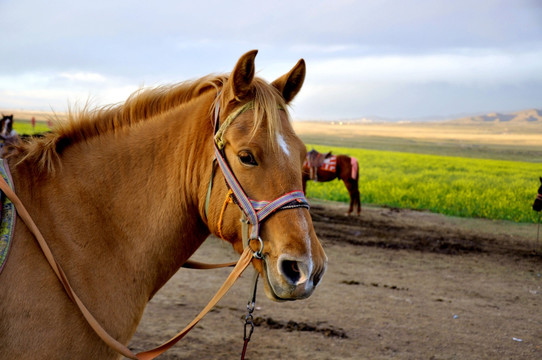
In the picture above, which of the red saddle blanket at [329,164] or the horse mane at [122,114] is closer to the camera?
the horse mane at [122,114]

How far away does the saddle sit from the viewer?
1559 centimetres

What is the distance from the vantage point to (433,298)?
23.4 feet

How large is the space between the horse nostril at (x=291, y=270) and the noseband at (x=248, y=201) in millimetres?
153

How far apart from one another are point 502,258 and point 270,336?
6.93m

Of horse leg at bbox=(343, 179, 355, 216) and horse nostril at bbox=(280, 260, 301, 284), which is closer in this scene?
horse nostril at bbox=(280, 260, 301, 284)

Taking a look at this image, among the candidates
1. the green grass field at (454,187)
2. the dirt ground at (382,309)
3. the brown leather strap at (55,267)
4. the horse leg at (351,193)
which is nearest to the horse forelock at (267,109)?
the brown leather strap at (55,267)

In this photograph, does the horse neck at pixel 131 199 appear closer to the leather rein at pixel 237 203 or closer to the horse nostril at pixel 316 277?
the leather rein at pixel 237 203

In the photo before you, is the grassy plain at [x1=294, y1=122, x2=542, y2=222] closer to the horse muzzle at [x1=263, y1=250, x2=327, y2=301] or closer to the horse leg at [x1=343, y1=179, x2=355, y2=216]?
the horse leg at [x1=343, y1=179, x2=355, y2=216]

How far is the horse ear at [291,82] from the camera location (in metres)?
2.46

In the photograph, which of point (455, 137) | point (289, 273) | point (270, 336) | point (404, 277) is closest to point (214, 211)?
point (289, 273)

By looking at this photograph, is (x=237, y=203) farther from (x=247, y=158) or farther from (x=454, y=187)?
(x=454, y=187)

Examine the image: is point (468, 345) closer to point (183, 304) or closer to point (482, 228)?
point (183, 304)

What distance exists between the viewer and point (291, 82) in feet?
8.21

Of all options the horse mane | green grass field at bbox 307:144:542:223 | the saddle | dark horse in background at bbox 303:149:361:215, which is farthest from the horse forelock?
green grass field at bbox 307:144:542:223
